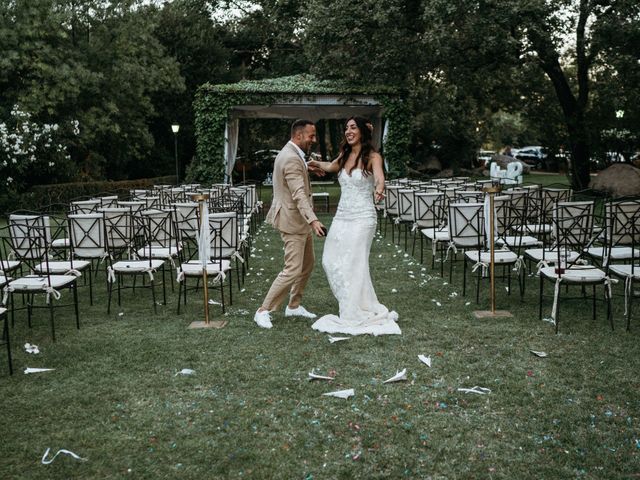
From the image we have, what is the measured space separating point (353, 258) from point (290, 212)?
72cm

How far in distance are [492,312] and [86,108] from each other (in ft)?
68.3

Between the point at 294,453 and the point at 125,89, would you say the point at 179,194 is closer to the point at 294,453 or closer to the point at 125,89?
the point at 294,453

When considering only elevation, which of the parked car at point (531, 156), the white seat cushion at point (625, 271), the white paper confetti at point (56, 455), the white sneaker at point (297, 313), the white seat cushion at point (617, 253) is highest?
the parked car at point (531, 156)

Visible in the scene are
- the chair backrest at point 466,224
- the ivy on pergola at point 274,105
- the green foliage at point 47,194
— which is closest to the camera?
the chair backrest at point 466,224

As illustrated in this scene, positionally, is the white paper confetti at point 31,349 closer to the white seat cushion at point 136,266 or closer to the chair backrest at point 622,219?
the white seat cushion at point 136,266

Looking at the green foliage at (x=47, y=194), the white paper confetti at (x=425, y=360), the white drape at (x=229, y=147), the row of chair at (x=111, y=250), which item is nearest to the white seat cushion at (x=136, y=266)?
the row of chair at (x=111, y=250)

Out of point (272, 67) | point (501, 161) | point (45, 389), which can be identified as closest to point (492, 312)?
point (45, 389)

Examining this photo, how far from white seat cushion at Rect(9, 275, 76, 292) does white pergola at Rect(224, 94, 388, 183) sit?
13.9m

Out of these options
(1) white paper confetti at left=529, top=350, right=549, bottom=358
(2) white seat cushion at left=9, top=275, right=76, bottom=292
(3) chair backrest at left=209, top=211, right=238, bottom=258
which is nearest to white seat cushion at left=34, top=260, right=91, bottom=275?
(2) white seat cushion at left=9, top=275, right=76, bottom=292

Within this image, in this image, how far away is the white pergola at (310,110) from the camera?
1983 cm

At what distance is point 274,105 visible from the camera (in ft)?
65.2

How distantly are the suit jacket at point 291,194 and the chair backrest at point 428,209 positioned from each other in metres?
3.74

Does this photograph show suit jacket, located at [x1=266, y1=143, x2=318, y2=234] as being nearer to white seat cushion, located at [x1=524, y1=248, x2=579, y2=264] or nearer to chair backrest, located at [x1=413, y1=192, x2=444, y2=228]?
white seat cushion, located at [x1=524, y1=248, x2=579, y2=264]

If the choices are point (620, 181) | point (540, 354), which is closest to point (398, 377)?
point (540, 354)
